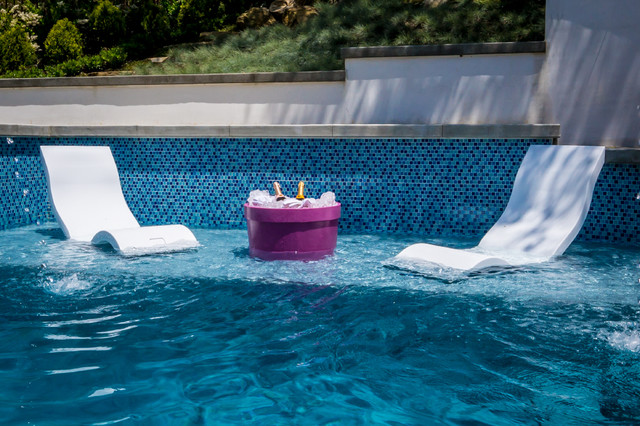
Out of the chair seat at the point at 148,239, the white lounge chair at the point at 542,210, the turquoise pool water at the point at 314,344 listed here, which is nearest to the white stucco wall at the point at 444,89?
the white lounge chair at the point at 542,210

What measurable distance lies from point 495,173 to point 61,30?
11.3 m

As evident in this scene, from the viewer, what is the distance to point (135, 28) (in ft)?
53.1

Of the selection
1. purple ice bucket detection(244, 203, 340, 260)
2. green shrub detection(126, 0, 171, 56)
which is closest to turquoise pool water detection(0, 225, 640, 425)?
purple ice bucket detection(244, 203, 340, 260)

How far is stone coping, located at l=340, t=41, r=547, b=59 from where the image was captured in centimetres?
788

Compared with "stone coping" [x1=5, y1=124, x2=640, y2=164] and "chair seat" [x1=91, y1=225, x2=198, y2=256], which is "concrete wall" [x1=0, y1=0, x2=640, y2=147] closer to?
"stone coping" [x1=5, y1=124, x2=640, y2=164]

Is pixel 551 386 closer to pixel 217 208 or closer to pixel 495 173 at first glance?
pixel 495 173

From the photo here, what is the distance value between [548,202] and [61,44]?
12.1 meters

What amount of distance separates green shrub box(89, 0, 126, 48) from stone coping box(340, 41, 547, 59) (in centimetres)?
917

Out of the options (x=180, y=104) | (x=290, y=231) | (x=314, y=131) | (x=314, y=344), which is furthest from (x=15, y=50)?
(x=314, y=344)

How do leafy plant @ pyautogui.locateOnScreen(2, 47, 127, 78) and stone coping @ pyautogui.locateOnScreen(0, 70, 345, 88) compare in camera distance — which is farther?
leafy plant @ pyautogui.locateOnScreen(2, 47, 127, 78)

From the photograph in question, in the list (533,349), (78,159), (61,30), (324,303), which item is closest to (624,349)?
(533,349)

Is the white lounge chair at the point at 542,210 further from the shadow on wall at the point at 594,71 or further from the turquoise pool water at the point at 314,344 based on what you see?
the shadow on wall at the point at 594,71

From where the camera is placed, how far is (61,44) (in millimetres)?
14547

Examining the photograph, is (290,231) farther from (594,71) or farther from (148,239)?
(594,71)
